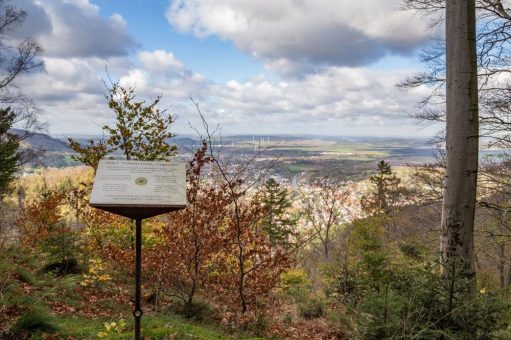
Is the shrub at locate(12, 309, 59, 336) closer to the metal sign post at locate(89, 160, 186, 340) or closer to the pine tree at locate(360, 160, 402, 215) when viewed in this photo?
the metal sign post at locate(89, 160, 186, 340)

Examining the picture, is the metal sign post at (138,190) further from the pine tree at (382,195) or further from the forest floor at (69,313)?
the pine tree at (382,195)

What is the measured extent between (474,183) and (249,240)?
143 inches

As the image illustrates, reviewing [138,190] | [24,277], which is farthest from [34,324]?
[24,277]

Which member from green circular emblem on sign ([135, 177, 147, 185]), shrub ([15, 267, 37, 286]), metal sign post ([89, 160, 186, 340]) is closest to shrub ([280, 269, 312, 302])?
shrub ([15, 267, 37, 286])

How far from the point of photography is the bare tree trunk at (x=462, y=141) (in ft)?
13.9

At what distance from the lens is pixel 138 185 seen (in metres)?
3.76

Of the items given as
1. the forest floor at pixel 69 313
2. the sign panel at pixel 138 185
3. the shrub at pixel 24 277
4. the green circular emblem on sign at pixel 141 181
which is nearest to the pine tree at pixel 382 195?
the forest floor at pixel 69 313

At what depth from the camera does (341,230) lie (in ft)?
85.5

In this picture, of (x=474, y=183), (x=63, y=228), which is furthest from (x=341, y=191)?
(x=474, y=183)

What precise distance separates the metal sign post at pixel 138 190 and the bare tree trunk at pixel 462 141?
3.09 m

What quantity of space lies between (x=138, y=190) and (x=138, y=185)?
0.07 m

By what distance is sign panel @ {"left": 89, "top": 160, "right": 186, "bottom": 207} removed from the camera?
361cm

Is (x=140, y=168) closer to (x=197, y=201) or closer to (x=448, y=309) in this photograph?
(x=197, y=201)

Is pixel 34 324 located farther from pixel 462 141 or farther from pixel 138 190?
pixel 462 141
